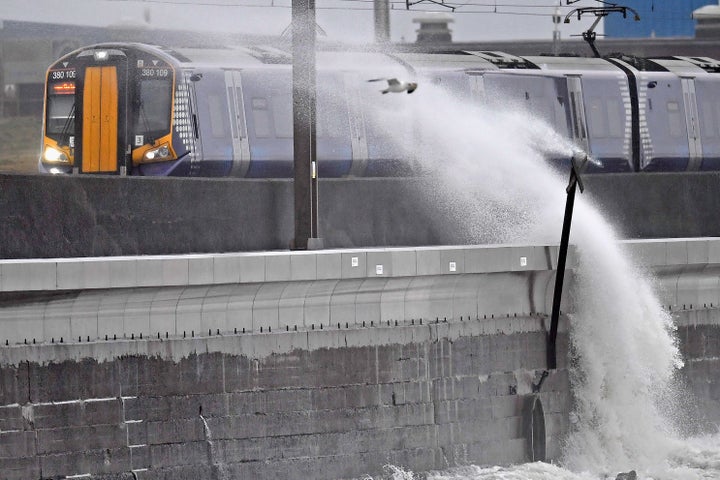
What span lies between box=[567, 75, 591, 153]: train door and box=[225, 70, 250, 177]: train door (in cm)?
648

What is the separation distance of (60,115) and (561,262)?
9.04 metres

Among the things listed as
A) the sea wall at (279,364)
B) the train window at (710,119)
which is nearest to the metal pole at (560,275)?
the sea wall at (279,364)

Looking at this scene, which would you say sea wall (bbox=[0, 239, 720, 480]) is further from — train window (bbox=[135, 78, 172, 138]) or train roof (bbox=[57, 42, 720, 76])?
train roof (bbox=[57, 42, 720, 76])

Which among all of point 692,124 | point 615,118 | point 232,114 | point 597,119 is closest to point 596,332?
point 232,114

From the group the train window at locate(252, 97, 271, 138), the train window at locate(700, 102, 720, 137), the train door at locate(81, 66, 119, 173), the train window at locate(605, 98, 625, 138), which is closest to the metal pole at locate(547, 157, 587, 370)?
the train window at locate(252, 97, 271, 138)

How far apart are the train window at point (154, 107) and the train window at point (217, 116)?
578 millimetres

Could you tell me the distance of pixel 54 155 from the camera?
24328 mm

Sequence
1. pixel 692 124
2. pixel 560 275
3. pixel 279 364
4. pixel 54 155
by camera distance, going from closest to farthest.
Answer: pixel 279 364, pixel 560 275, pixel 54 155, pixel 692 124

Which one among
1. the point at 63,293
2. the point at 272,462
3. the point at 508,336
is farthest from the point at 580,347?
the point at 63,293

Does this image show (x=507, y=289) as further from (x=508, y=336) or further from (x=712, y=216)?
(x=712, y=216)

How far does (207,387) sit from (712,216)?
9891 millimetres

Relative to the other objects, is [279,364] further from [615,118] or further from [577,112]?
[615,118]

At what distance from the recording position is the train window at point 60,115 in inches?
953

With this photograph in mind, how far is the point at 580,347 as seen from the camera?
18.8m
